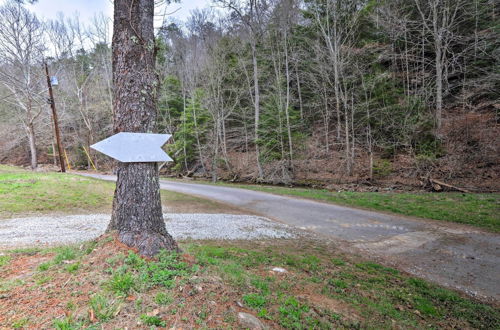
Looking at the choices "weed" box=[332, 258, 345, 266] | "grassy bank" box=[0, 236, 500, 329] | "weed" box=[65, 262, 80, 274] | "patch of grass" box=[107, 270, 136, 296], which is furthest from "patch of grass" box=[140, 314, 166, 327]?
"weed" box=[332, 258, 345, 266]

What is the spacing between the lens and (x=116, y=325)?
63.5 inches

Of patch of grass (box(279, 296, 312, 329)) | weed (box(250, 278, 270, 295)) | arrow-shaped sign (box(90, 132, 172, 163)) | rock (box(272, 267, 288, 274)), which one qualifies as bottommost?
rock (box(272, 267, 288, 274))

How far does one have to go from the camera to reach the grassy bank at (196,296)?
174 cm

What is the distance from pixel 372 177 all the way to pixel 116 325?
13.9 metres

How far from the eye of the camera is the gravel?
4566mm

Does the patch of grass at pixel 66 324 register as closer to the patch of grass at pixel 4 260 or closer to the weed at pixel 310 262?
the patch of grass at pixel 4 260

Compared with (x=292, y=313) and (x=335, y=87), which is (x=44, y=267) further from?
(x=335, y=87)

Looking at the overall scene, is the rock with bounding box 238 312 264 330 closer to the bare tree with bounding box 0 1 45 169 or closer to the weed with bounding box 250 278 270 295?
the weed with bounding box 250 278 270 295

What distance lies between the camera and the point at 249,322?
73.5 inches

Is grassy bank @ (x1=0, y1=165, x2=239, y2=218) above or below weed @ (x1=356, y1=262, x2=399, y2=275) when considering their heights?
above

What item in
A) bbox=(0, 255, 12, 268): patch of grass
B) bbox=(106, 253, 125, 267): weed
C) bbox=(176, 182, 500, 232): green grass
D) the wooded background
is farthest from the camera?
the wooded background

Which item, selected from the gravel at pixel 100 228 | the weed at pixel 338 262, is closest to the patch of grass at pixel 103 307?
the gravel at pixel 100 228

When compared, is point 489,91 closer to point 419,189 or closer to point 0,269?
point 419,189

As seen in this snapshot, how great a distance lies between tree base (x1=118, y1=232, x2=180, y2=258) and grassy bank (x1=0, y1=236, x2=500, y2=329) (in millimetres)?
110
